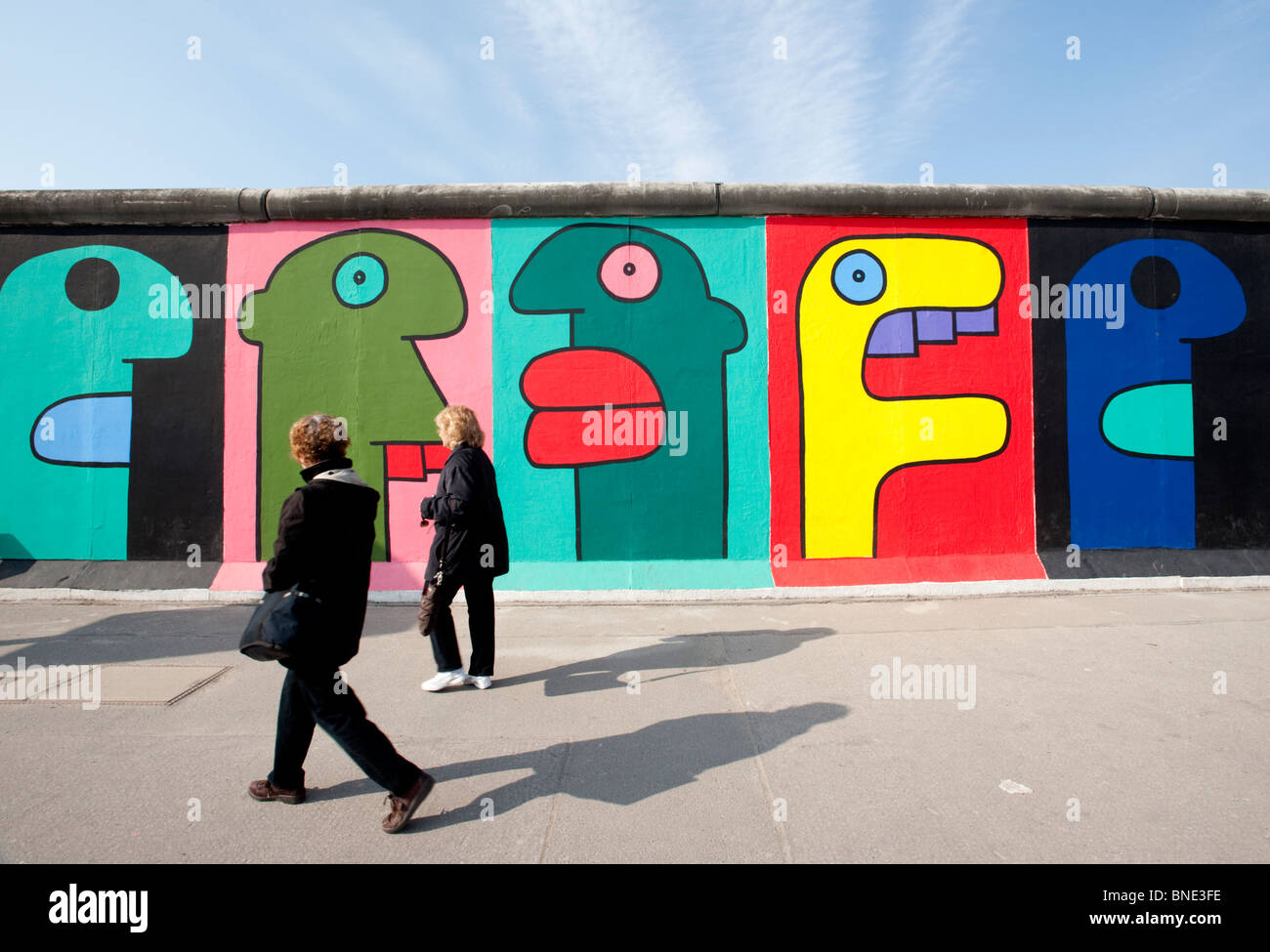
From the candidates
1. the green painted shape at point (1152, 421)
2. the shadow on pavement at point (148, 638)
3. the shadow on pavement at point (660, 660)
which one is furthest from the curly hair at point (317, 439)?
the green painted shape at point (1152, 421)

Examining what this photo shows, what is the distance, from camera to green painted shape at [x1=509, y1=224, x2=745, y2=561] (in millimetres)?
6820

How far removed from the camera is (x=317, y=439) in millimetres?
2891

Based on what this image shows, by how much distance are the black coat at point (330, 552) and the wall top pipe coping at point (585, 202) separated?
4782 millimetres

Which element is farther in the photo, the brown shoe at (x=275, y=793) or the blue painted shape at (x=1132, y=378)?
the blue painted shape at (x=1132, y=378)

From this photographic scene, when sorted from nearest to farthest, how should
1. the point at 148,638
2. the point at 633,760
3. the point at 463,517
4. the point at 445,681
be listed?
the point at 633,760, the point at 463,517, the point at 445,681, the point at 148,638

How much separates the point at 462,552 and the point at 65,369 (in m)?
5.71

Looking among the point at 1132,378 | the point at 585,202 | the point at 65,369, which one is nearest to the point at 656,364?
the point at 585,202

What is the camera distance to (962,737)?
3516 millimetres

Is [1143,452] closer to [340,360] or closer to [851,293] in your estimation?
[851,293]

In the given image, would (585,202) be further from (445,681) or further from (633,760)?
(633,760)

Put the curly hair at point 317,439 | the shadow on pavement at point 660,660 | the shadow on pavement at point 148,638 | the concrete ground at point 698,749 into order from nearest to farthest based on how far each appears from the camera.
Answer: the concrete ground at point 698,749 < the curly hair at point 317,439 < the shadow on pavement at point 660,660 < the shadow on pavement at point 148,638

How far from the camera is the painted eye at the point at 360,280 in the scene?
6977 millimetres

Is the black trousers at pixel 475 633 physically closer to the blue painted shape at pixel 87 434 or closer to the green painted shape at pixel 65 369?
the green painted shape at pixel 65 369

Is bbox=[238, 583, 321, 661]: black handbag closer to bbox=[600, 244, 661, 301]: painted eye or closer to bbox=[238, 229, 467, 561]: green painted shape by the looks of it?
bbox=[238, 229, 467, 561]: green painted shape
